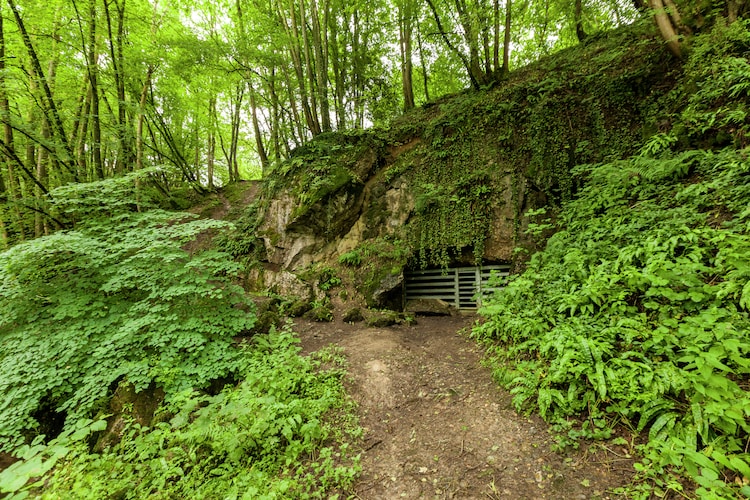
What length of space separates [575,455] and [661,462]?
0.60 metres

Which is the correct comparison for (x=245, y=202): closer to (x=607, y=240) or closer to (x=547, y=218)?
(x=547, y=218)

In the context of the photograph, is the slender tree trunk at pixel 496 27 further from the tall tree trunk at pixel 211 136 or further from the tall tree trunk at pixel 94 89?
the tall tree trunk at pixel 211 136

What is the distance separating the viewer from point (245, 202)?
13.3 metres

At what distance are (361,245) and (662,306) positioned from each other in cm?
636

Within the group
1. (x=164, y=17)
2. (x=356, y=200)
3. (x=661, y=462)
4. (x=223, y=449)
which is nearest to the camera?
(x=661, y=462)

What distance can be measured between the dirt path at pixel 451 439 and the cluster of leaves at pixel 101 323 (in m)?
2.57

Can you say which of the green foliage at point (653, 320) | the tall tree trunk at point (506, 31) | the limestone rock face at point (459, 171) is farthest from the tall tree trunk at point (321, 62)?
the green foliage at point (653, 320)

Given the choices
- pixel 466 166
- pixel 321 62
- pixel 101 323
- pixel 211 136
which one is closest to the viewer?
pixel 101 323

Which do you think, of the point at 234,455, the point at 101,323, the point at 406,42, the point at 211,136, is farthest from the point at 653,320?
the point at 211,136

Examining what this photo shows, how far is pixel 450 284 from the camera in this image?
777 cm

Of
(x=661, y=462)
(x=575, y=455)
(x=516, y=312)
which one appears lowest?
(x=575, y=455)

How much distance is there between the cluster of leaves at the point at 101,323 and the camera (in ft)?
14.2

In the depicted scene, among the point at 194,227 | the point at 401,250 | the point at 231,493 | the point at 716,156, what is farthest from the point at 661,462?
the point at 194,227

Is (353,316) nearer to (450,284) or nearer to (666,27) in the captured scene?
(450,284)
